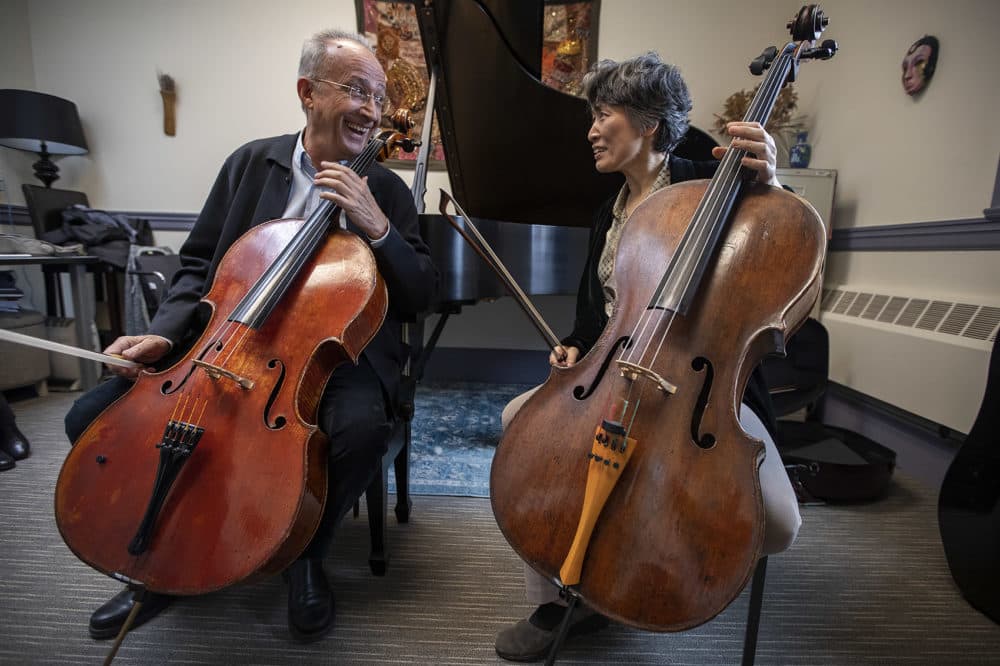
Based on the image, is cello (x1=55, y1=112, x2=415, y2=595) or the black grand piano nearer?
cello (x1=55, y1=112, x2=415, y2=595)

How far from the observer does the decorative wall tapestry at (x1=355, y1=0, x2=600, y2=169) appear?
2.56m

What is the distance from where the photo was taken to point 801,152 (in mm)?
2432

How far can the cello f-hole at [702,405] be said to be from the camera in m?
0.60

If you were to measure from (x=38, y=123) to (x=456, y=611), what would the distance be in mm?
3155

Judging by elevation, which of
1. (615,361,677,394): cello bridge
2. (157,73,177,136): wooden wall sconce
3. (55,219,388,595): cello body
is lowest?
(55,219,388,595): cello body

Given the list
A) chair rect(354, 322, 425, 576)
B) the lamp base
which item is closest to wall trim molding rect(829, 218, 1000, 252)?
chair rect(354, 322, 425, 576)

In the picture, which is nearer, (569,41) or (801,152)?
(801,152)

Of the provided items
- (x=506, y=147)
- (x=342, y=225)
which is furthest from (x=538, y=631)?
(x=506, y=147)

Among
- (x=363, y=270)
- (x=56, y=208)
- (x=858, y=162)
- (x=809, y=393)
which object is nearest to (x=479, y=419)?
(x=809, y=393)

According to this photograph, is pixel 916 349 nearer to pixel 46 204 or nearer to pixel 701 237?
pixel 701 237

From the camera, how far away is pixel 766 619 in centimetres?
105

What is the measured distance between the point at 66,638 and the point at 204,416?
65cm

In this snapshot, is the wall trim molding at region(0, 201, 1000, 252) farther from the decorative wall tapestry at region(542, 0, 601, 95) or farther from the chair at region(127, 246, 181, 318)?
the decorative wall tapestry at region(542, 0, 601, 95)

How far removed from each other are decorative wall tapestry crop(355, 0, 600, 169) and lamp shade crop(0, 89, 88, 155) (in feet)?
5.41
